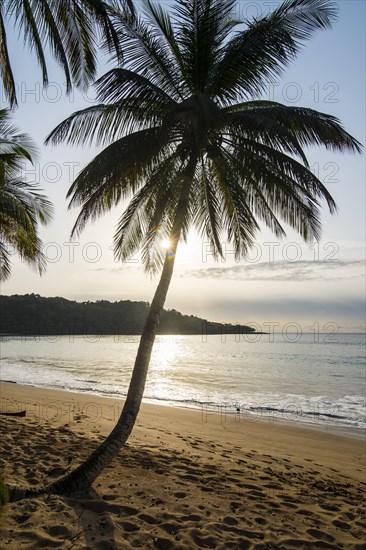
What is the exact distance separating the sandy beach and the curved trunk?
8.2 inches

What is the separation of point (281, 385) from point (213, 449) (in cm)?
1876

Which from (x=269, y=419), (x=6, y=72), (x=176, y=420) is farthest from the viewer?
(x=269, y=419)

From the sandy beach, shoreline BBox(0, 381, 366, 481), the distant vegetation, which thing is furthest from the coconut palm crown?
the distant vegetation

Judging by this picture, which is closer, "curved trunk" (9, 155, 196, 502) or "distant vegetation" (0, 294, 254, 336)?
"curved trunk" (9, 155, 196, 502)

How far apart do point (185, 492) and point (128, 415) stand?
1400 mm

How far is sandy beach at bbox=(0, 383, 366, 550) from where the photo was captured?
4.70 meters

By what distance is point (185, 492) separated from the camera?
6066 millimetres

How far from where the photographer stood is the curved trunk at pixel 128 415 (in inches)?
222

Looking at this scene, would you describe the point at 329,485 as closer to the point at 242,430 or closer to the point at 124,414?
the point at 124,414

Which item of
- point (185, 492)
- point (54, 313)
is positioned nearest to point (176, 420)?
point (185, 492)

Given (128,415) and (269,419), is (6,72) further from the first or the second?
(269,419)

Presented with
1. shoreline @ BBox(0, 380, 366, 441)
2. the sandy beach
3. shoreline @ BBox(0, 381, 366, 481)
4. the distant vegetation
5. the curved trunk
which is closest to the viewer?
the sandy beach

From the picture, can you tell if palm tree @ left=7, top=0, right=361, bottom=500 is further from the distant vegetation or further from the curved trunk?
the distant vegetation

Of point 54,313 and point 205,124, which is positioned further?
point 54,313
